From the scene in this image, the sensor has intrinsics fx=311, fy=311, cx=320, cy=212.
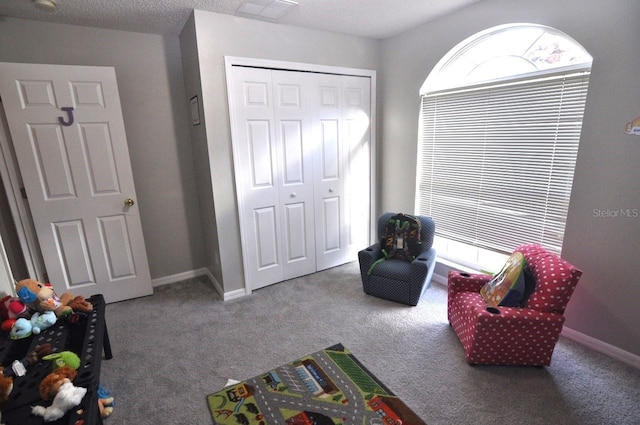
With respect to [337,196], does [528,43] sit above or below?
above

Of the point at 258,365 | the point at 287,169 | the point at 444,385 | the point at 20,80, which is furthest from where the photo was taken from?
the point at 287,169

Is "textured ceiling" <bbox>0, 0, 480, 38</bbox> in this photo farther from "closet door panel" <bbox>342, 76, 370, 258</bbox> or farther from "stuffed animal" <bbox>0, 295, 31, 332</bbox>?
"stuffed animal" <bbox>0, 295, 31, 332</bbox>

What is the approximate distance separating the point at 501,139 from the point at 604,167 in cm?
72

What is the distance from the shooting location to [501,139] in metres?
2.52

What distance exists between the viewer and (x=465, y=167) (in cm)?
282

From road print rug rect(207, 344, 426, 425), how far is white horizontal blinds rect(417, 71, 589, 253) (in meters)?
1.66

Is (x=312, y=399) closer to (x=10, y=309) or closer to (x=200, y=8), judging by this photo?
(x=10, y=309)

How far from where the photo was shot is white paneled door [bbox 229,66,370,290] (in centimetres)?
279

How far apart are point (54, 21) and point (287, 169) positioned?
2172 mm

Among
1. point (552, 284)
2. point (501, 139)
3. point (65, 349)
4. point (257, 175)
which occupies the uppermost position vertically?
point (501, 139)

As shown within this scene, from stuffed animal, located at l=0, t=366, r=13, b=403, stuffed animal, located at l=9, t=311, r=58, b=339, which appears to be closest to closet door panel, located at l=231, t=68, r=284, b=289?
stuffed animal, located at l=9, t=311, r=58, b=339

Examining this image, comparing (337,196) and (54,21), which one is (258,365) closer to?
(337,196)

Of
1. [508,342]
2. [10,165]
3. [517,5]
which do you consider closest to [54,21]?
[10,165]

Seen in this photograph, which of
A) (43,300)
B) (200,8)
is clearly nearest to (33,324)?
(43,300)
